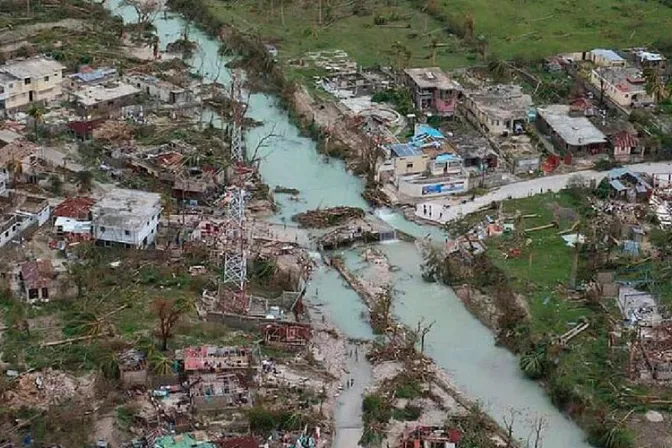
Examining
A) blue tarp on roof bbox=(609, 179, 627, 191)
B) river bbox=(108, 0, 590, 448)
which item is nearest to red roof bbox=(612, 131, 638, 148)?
blue tarp on roof bbox=(609, 179, 627, 191)

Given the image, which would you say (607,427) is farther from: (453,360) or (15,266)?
(15,266)

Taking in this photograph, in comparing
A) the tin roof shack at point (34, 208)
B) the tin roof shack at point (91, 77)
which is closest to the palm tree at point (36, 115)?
the tin roof shack at point (91, 77)

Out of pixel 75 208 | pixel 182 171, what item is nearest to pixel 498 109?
pixel 182 171

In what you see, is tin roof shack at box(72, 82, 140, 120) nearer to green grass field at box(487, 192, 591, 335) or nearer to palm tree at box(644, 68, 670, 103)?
green grass field at box(487, 192, 591, 335)

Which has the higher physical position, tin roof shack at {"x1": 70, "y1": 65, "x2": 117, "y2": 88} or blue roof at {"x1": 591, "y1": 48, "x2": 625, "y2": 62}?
blue roof at {"x1": 591, "y1": 48, "x2": 625, "y2": 62}

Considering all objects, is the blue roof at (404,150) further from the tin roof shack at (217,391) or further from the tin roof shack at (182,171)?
the tin roof shack at (217,391)

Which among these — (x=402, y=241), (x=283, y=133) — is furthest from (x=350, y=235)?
(x=283, y=133)
